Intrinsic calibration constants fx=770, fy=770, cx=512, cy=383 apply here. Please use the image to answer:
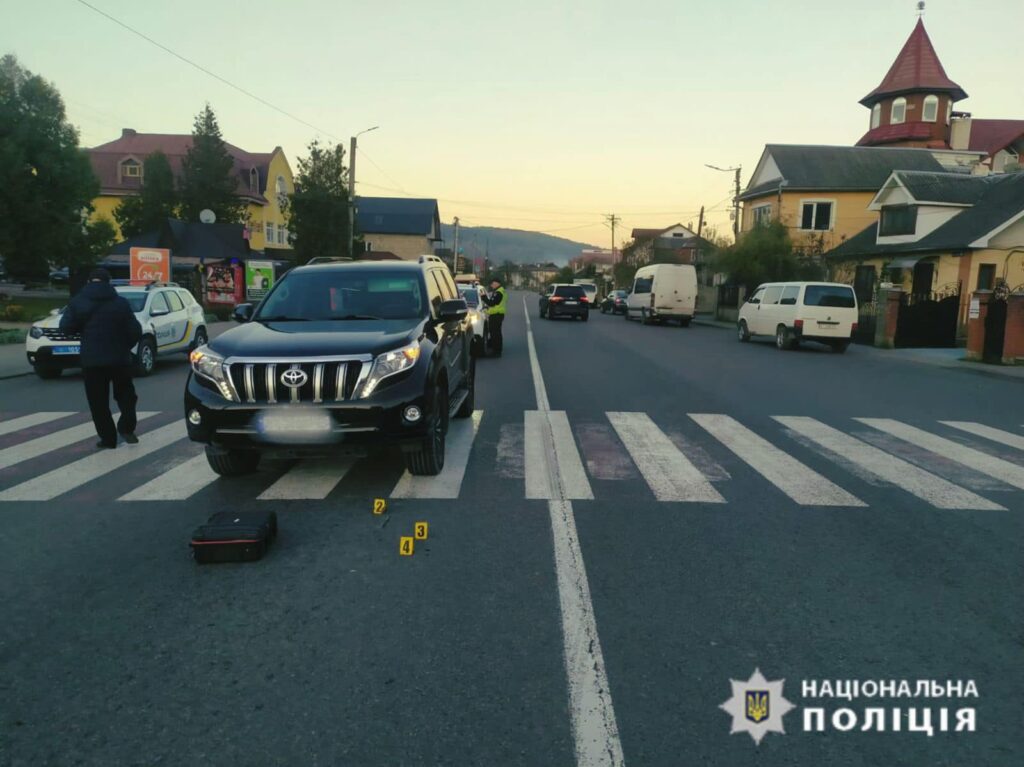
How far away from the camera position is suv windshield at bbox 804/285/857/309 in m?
22.8

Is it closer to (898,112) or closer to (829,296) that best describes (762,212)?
(898,112)

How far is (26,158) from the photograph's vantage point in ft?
115

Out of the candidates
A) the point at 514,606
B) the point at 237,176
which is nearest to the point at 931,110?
the point at 237,176

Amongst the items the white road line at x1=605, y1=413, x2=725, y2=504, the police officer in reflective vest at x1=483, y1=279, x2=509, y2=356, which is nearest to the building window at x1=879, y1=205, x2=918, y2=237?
the police officer in reflective vest at x1=483, y1=279, x2=509, y2=356

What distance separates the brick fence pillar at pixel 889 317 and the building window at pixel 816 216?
23.3m

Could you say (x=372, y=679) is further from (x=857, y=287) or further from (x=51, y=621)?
(x=857, y=287)

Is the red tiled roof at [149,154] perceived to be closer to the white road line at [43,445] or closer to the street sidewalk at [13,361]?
the street sidewalk at [13,361]

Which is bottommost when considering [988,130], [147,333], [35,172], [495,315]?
[147,333]

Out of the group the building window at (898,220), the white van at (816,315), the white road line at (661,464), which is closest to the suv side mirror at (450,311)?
the white road line at (661,464)

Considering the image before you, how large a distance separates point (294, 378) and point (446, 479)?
163 cm

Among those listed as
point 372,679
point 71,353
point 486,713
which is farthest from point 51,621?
point 71,353

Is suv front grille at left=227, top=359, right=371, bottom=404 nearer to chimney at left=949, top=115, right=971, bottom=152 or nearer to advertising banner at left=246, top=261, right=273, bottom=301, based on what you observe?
advertising banner at left=246, top=261, right=273, bottom=301

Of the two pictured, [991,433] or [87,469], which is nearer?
[87,469]

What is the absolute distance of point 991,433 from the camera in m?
9.73
